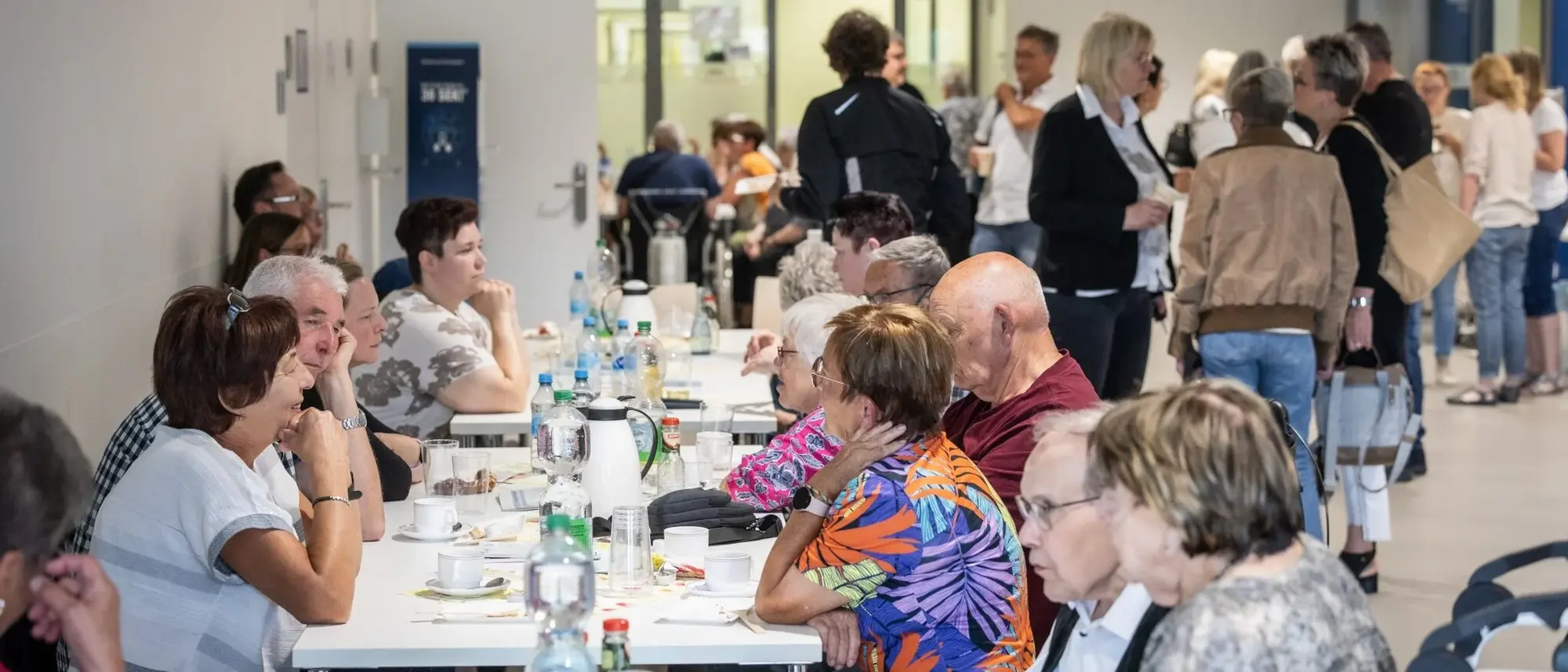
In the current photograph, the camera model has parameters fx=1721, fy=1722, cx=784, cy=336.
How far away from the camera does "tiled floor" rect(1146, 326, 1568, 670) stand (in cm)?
477

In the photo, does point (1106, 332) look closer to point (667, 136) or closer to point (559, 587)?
point (559, 587)

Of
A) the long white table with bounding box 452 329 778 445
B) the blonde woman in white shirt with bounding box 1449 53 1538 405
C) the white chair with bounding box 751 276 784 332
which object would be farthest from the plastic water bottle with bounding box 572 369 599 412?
the blonde woman in white shirt with bounding box 1449 53 1538 405

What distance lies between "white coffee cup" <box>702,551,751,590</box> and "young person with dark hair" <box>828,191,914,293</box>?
204 cm

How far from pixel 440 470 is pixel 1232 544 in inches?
79.3

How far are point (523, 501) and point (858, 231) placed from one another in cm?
162

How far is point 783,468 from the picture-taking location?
11.0 feet

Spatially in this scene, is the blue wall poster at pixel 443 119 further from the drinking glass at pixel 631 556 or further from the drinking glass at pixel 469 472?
the drinking glass at pixel 631 556

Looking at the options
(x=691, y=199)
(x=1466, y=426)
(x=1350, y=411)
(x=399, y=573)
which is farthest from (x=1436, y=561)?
(x=691, y=199)

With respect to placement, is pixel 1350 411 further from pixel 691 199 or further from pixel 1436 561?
pixel 691 199

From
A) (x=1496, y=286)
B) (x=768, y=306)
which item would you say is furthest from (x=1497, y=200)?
(x=768, y=306)

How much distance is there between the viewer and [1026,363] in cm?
320

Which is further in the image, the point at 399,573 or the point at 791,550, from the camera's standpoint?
the point at 399,573

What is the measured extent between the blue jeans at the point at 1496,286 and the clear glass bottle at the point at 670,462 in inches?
248

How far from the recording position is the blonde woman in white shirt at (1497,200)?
8656mm
